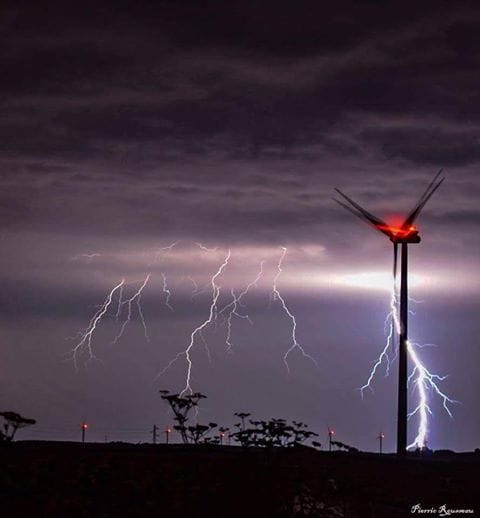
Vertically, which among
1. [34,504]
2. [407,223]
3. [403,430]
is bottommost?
[34,504]

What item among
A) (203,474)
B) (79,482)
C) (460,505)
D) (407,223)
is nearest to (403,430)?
(407,223)

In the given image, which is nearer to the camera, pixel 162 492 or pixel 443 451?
pixel 162 492

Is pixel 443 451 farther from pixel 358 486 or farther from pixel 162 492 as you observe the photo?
pixel 162 492

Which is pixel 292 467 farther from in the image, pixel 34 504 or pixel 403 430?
pixel 403 430

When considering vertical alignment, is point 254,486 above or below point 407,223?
below

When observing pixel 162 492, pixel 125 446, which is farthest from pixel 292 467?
pixel 125 446

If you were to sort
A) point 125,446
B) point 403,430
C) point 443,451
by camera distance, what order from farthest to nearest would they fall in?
point 443,451
point 403,430
point 125,446

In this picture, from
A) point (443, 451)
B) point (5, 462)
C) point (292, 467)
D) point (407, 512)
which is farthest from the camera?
point (443, 451)
